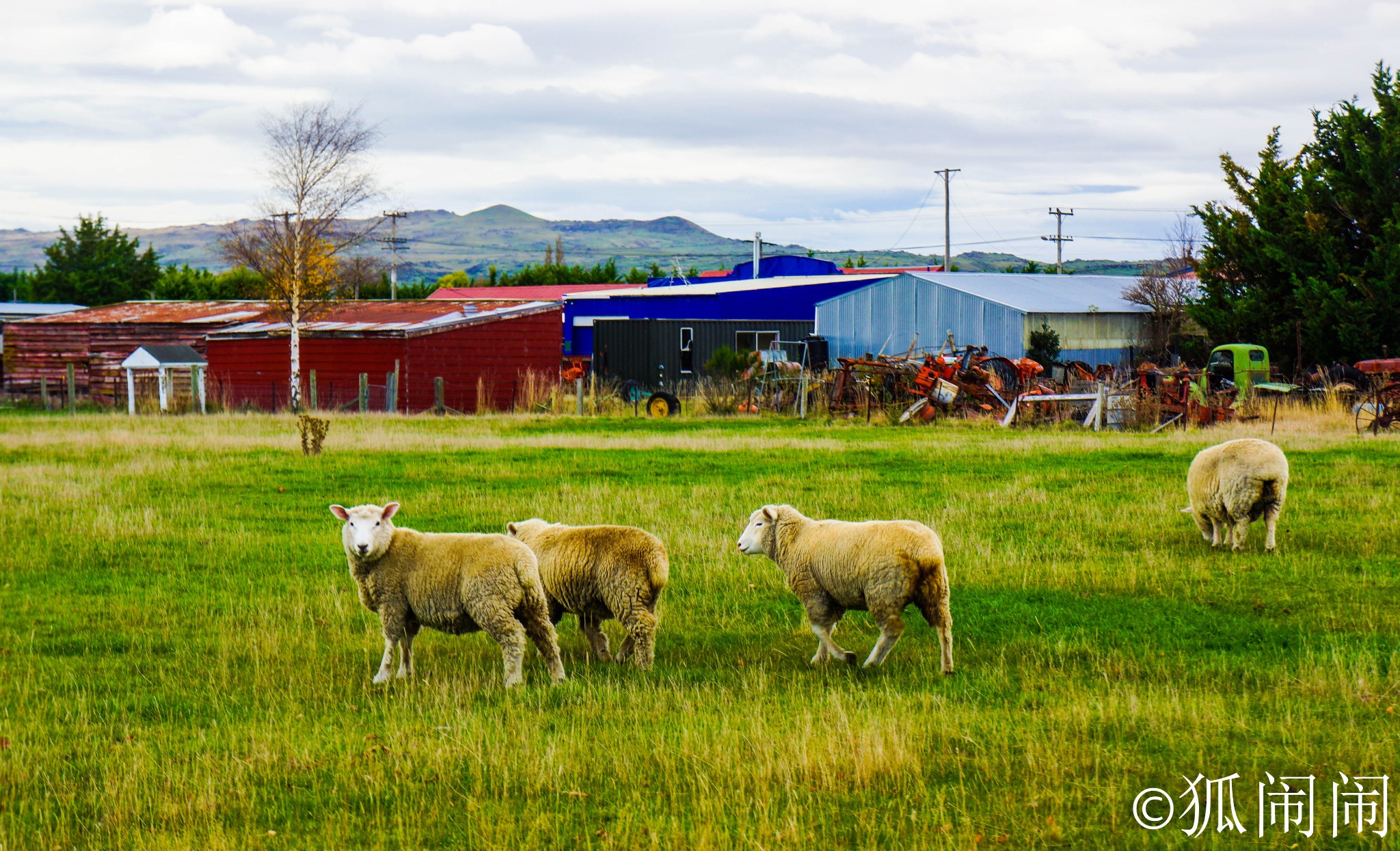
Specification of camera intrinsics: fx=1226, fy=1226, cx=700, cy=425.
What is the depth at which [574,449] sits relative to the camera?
24.1 m

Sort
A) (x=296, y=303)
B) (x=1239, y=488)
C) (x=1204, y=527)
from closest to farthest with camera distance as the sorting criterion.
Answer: (x=1239, y=488) < (x=1204, y=527) < (x=296, y=303)

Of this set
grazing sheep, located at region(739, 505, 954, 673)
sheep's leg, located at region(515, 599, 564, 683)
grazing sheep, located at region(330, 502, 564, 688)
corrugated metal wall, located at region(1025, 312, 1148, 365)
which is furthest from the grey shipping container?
sheep's leg, located at region(515, 599, 564, 683)

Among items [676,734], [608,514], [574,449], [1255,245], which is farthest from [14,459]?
[1255,245]

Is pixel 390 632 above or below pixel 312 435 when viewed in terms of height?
below

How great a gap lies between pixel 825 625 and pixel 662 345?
38206 millimetres

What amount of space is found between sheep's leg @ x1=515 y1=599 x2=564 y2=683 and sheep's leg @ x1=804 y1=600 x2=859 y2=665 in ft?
5.83

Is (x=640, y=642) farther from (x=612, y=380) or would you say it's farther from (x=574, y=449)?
(x=612, y=380)

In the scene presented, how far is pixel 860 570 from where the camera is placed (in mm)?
8242

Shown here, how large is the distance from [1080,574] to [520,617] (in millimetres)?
5663

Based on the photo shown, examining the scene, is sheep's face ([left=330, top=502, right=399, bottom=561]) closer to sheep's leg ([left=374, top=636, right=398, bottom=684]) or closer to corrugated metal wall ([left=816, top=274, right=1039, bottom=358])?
sheep's leg ([left=374, top=636, right=398, bottom=684])

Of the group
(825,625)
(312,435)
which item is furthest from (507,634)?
(312,435)

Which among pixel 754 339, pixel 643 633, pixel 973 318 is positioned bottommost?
pixel 643 633

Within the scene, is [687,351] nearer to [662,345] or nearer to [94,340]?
[662,345]

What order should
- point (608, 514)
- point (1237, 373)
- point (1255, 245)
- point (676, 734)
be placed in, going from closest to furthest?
1. point (676, 734)
2. point (608, 514)
3. point (1237, 373)
4. point (1255, 245)
